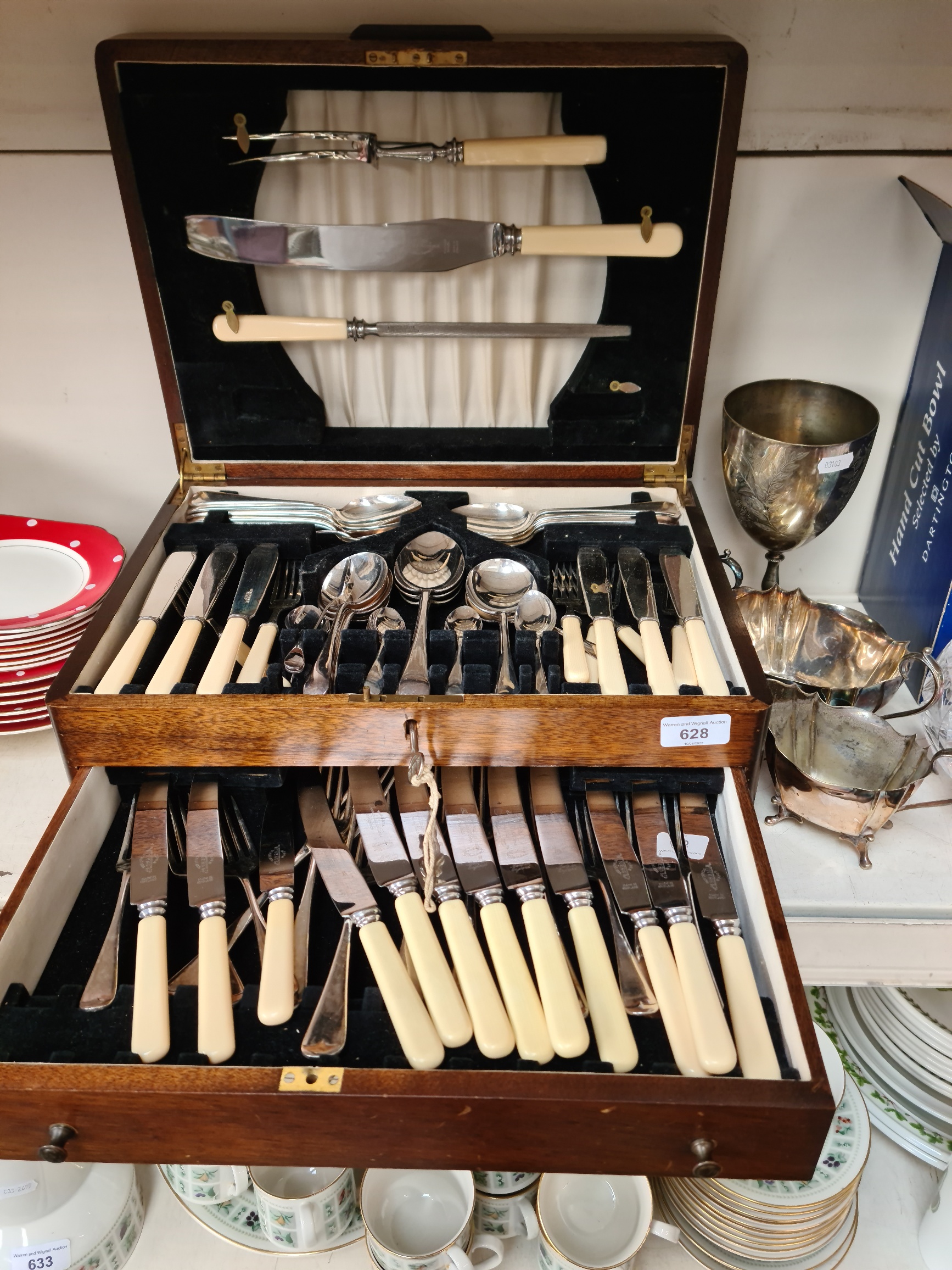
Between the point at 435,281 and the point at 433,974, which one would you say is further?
the point at 435,281

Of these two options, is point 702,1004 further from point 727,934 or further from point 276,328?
point 276,328

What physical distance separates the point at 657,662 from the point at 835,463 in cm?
34

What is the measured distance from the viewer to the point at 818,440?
1.18 meters

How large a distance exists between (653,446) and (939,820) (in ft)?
1.72

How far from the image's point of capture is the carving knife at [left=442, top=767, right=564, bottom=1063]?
0.70 m

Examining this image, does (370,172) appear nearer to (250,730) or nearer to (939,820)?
(250,730)

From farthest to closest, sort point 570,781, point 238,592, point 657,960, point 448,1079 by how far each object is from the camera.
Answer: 1. point 238,592
2. point 570,781
3. point 657,960
4. point 448,1079

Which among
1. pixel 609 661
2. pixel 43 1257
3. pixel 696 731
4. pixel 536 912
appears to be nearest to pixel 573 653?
pixel 609 661

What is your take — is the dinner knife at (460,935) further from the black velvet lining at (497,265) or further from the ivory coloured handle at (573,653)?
the black velvet lining at (497,265)

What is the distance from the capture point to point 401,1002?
2.34 feet

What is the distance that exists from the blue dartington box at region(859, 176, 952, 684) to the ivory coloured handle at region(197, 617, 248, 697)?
809 millimetres

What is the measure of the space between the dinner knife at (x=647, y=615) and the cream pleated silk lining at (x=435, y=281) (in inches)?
9.0

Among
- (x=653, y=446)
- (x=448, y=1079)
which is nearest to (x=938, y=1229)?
(x=448, y=1079)

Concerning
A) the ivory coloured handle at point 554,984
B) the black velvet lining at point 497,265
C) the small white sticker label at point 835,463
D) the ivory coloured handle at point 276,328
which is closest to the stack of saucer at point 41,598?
the black velvet lining at point 497,265
